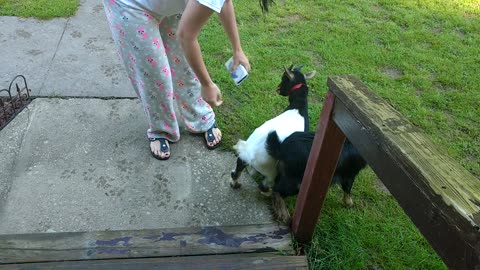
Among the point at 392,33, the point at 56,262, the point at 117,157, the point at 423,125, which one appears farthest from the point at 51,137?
the point at 392,33

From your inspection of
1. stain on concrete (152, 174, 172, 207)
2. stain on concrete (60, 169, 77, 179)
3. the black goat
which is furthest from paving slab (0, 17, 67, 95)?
the black goat

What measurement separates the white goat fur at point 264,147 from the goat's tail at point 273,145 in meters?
0.03

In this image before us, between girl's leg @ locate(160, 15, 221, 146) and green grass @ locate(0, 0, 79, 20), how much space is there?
8.01 feet

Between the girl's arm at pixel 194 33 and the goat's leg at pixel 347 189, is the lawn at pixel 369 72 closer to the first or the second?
the goat's leg at pixel 347 189

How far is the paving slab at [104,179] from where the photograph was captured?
230 cm

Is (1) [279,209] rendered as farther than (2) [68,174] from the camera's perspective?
No

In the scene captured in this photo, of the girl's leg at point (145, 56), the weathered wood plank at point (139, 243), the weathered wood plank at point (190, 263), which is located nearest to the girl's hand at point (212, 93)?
the girl's leg at point (145, 56)

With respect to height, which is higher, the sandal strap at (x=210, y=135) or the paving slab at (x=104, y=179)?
the sandal strap at (x=210, y=135)

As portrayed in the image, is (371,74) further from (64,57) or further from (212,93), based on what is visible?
(64,57)

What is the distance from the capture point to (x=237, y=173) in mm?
2461

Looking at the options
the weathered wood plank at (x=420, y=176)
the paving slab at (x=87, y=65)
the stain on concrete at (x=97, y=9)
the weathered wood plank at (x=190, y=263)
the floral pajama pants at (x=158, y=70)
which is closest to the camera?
the weathered wood plank at (x=420, y=176)

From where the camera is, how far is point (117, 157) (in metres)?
2.72

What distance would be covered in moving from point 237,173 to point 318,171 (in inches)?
30.4

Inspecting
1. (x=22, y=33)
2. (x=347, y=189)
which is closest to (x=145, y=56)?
(x=347, y=189)
